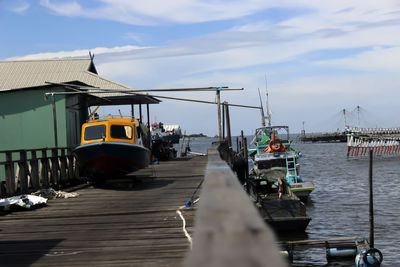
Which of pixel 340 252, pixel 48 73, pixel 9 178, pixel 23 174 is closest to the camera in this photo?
pixel 9 178

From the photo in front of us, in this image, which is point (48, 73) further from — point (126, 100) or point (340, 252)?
point (340, 252)

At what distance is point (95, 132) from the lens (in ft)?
67.1

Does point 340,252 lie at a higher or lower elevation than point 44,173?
lower

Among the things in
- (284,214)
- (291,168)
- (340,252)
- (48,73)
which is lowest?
(340,252)

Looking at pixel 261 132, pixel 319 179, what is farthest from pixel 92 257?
pixel 319 179

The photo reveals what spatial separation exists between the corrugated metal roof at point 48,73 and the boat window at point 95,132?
30.1ft

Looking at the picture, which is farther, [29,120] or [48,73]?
[48,73]

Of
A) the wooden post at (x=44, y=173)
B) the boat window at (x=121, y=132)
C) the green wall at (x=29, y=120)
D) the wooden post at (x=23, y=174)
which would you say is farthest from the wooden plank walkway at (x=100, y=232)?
the green wall at (x=29, y=120)

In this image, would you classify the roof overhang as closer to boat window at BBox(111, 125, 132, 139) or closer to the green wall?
the green wall

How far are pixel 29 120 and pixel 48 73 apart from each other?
26.8ft

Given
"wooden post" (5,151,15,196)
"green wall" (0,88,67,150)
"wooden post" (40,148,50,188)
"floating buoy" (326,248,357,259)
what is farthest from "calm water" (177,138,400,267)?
"green wall" (0,88,67,150)

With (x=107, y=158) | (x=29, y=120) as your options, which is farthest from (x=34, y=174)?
(x=29, y=120)

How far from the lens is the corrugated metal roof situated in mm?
29438

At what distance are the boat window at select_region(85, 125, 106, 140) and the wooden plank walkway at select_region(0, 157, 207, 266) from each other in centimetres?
355
